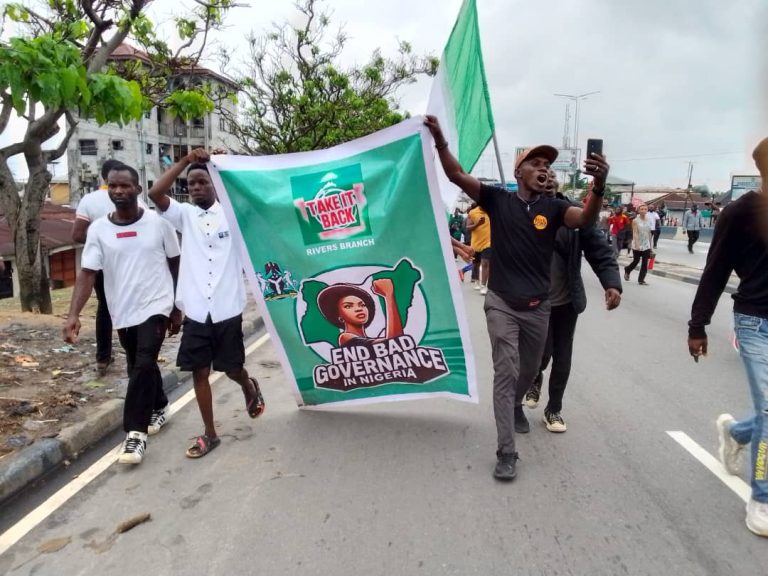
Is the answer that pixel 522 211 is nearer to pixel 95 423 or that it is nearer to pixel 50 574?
pixel 50 574

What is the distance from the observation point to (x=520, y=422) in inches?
167

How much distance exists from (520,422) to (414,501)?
1.27 metres

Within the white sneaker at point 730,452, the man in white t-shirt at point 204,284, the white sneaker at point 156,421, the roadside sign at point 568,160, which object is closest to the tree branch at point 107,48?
the man in white t-shirt at point 204,284

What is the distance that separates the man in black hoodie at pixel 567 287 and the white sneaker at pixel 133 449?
8.87ft

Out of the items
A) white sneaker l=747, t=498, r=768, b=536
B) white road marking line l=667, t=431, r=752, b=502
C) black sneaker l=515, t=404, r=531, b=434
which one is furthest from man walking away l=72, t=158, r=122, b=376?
white sneaker l=747, t=498, r=768, b=536

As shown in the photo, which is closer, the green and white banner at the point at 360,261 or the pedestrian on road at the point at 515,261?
the pedestrian on road at the point at 515,261

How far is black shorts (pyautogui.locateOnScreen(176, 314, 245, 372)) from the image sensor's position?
12.6 ft

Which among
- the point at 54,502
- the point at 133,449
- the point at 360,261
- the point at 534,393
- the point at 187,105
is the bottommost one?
the point at 54,502

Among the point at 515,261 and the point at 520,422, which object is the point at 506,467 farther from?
the point at 515,261

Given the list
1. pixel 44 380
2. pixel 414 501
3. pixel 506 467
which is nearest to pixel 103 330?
pixel 44 380

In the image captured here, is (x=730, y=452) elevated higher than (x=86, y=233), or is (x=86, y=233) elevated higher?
(x=86, y=233)

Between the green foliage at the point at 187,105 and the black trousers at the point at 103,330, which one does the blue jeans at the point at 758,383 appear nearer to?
the black trousers at the point at 103,330

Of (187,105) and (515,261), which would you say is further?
(187,105)

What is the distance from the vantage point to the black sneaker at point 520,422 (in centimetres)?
421
